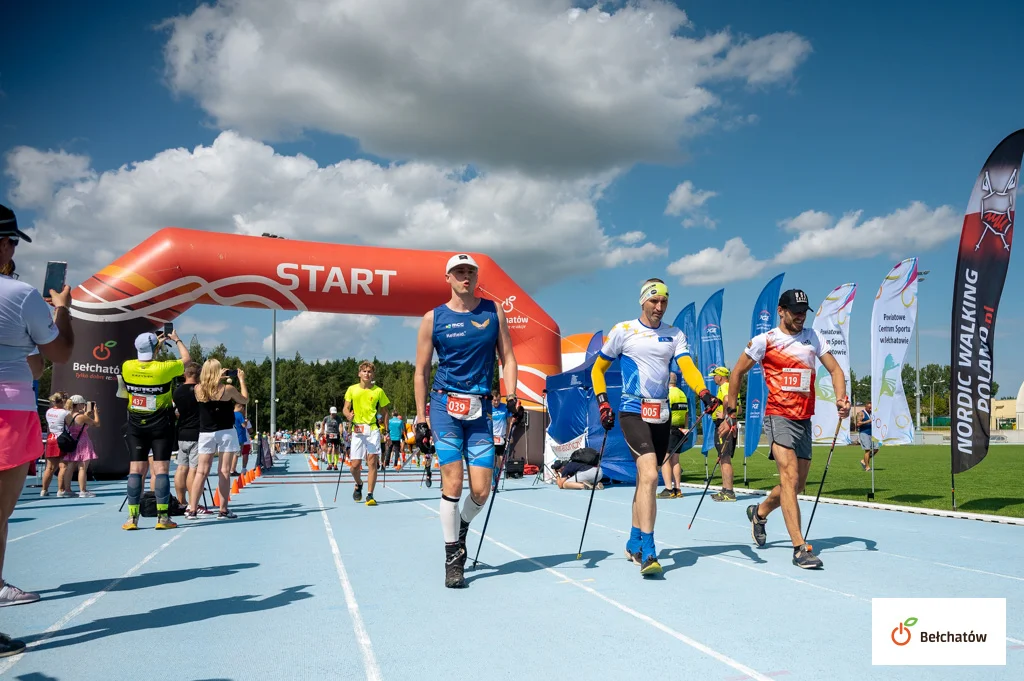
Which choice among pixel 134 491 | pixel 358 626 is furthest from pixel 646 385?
pixel 134 491

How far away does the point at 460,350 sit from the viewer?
5152 mm

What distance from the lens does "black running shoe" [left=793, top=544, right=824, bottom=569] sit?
532cm

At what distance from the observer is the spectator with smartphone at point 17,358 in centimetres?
346

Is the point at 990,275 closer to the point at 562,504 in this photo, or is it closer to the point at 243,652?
the point at 562,504

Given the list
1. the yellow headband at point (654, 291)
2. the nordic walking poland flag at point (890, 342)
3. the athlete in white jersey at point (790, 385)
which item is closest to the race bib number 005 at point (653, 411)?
the athlete in white jersey at point (790, 385)

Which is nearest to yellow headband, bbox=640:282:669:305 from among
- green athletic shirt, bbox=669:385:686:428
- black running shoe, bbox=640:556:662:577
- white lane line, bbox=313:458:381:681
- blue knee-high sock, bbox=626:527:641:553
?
blue knee-high sock, bbox=626:527:641:553

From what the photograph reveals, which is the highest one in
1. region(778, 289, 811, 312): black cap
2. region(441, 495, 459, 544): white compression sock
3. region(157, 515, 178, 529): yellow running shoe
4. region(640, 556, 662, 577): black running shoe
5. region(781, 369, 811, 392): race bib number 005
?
region(778, 289, 811, 312): black cap

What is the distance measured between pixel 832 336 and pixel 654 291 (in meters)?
10.5

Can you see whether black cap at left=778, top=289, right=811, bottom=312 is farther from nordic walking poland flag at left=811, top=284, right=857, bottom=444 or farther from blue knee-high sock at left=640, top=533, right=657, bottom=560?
nordic walking poland flag at left=811, top=284, right=857, bottom=444

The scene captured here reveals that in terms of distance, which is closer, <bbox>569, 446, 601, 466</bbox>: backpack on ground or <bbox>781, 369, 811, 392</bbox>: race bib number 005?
<bbox>781, 369, 811, 392</bbox>: race bib number 005

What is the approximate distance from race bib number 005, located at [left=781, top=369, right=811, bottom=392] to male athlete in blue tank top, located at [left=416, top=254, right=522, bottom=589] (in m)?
2.38

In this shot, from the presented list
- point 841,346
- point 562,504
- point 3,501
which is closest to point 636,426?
point 3,501

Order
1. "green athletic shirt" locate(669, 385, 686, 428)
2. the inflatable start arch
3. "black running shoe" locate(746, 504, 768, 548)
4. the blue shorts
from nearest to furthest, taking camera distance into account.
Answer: the blue shorts
"black running shoe" locate(746, 504, 768, 548)
"green athletic shirt" locate(669, 385, 686, 428)
the inflatable start arch

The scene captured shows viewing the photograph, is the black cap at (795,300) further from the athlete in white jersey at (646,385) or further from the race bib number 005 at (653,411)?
the race bib number 005 at (653,411)
